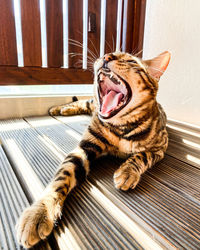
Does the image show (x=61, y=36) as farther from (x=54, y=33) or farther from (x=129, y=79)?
(x=129, y=79)

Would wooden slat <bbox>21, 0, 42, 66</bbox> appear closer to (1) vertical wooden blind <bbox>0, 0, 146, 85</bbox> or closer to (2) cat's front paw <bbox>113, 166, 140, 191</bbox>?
(1) vertical wooden blind <bbox>0, 0, 146, 85</bbox>

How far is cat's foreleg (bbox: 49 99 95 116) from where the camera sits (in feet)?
5.90

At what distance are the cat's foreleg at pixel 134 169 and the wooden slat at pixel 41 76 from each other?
4.17ft

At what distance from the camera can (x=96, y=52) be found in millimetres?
1956

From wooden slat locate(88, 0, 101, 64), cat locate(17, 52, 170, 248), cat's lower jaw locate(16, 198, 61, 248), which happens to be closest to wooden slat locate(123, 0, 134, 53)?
wooden slat locate(88, 0, 101, 64)

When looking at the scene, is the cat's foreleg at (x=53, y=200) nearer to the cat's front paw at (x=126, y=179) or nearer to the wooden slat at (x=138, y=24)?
the cat's front paw at (x=126, y=179)

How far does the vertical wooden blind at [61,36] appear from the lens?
5.14 ft

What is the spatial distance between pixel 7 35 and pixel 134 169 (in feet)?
4.92

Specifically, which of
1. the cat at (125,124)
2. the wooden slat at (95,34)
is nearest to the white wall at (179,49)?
the cat at (125,124)

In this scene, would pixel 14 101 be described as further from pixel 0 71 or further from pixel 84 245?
pixel 84 245

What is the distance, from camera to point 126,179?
27.7 inches

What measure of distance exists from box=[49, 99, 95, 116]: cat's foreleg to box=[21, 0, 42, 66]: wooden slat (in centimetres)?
45

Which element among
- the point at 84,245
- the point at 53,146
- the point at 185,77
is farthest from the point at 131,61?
the point at 84,245

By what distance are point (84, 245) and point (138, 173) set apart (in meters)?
0.36
